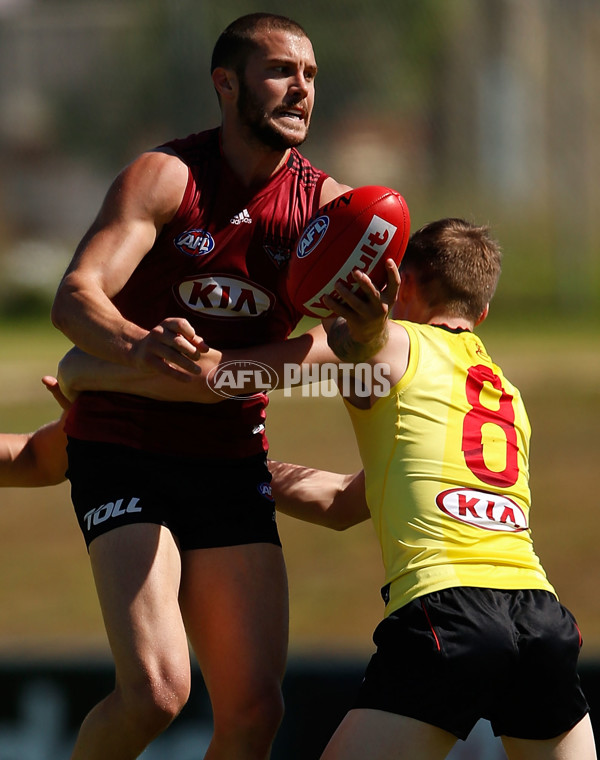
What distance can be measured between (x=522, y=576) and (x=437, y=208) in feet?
53.9

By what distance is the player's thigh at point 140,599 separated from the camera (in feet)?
10.7

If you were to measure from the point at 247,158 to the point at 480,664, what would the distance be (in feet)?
5.46

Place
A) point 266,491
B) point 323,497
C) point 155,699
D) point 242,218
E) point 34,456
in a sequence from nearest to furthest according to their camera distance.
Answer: point 155,699
point 242,218
point 266,491
point 323,497
point 34,456

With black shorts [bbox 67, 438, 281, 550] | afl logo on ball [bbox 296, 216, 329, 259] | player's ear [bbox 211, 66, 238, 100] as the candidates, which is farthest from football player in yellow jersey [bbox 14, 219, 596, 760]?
player's ear [bbox 211, 66, 238, 100]

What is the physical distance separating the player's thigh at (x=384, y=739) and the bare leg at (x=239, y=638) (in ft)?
1.79

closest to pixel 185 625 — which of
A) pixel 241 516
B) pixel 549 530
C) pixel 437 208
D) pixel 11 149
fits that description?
pixel 241 516

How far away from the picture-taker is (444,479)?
315cm

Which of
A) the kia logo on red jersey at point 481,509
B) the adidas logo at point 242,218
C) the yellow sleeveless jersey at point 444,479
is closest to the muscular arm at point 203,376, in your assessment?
the yellow sleeveless jersey at point 444,479

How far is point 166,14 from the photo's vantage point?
66.2 ft

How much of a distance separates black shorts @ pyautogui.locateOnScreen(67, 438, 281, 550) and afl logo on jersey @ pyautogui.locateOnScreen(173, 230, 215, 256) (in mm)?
618

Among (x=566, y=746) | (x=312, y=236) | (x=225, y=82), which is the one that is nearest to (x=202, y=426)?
(x=312, y=236)

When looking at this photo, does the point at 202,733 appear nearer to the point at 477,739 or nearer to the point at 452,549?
the point at 477,739

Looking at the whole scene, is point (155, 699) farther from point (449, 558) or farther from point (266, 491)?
point (449, 558)

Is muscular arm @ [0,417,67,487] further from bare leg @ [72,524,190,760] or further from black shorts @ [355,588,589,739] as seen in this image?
black shorts @ [355,588,589,739]
